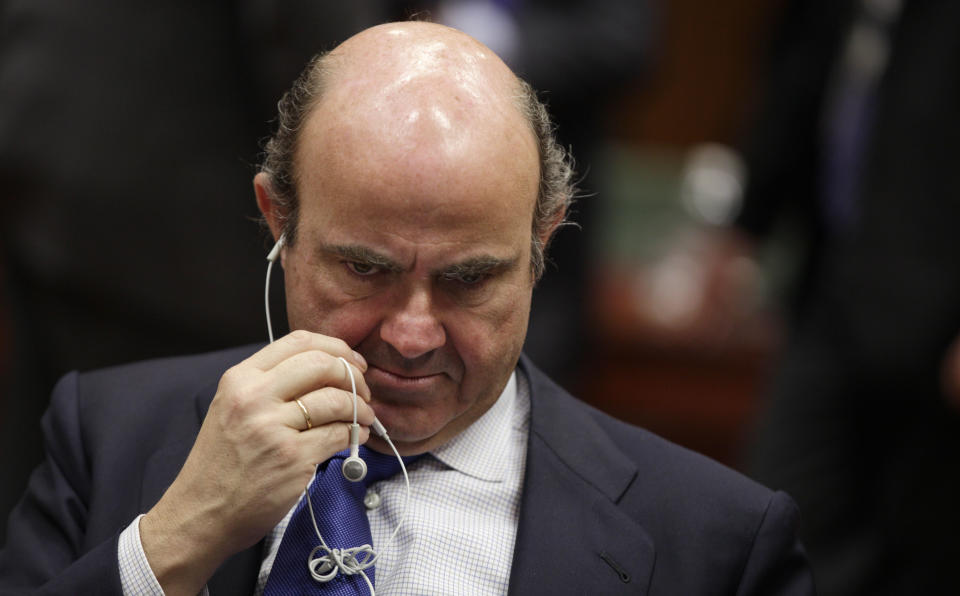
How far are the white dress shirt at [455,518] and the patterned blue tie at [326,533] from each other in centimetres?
7

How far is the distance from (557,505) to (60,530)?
1.00 meters

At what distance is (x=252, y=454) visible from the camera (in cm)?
216

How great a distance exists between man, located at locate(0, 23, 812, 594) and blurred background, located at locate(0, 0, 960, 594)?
86cm

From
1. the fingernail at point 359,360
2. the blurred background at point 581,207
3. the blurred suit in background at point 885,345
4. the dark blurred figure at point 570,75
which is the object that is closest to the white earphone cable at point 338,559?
the fingernail at point 359,360

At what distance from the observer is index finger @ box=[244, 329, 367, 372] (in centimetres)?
221

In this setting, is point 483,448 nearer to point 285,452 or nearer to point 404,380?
point 404,380

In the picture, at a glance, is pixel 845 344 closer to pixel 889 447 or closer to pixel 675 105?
pixel 889 447

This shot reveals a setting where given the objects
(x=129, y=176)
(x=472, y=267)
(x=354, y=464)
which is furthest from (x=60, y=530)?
(x=129, y=176)

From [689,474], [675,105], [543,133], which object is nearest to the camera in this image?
[543,133]

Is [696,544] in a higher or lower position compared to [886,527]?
higher

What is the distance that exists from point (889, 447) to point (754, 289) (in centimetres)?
204

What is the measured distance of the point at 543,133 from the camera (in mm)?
2406

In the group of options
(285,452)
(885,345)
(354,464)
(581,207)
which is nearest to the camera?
(285,452)

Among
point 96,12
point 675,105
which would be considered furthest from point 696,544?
point 675,105
